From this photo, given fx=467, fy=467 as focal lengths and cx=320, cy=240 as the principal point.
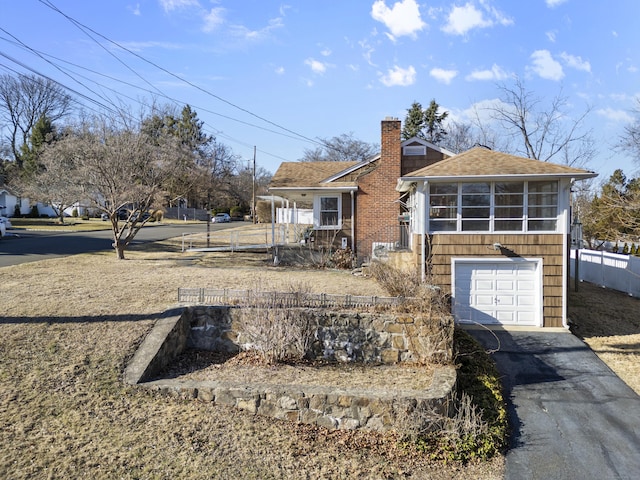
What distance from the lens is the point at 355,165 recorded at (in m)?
20.2

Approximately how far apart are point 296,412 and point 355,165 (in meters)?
14.4

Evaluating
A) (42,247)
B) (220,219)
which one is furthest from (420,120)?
(42,247)

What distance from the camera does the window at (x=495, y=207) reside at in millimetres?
13594

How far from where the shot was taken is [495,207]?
45.0 ft

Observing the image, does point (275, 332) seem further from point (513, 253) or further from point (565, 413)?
point (513, 253)

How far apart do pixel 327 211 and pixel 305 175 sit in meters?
2.27

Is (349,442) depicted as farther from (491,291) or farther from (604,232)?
(604,232)

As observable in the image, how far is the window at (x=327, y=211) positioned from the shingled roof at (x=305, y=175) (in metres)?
0.69

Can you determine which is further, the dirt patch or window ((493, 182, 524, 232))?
window ((493, 182, 524, 232))

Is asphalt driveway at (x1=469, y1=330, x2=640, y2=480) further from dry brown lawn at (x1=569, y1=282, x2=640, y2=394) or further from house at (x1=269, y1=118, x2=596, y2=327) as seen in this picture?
house at (x1=269, y1=118, x2=596, y2=327)

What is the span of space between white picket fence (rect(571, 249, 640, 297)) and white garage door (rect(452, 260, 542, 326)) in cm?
681

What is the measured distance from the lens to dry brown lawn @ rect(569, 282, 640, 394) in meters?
10.9

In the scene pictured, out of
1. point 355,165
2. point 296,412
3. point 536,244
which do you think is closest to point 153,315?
point 296,412

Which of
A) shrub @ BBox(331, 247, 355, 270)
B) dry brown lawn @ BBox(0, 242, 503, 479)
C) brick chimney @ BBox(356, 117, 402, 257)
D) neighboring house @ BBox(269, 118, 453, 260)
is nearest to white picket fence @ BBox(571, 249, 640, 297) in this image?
neighboring house @ BBox(269, 118, 453, 260)
